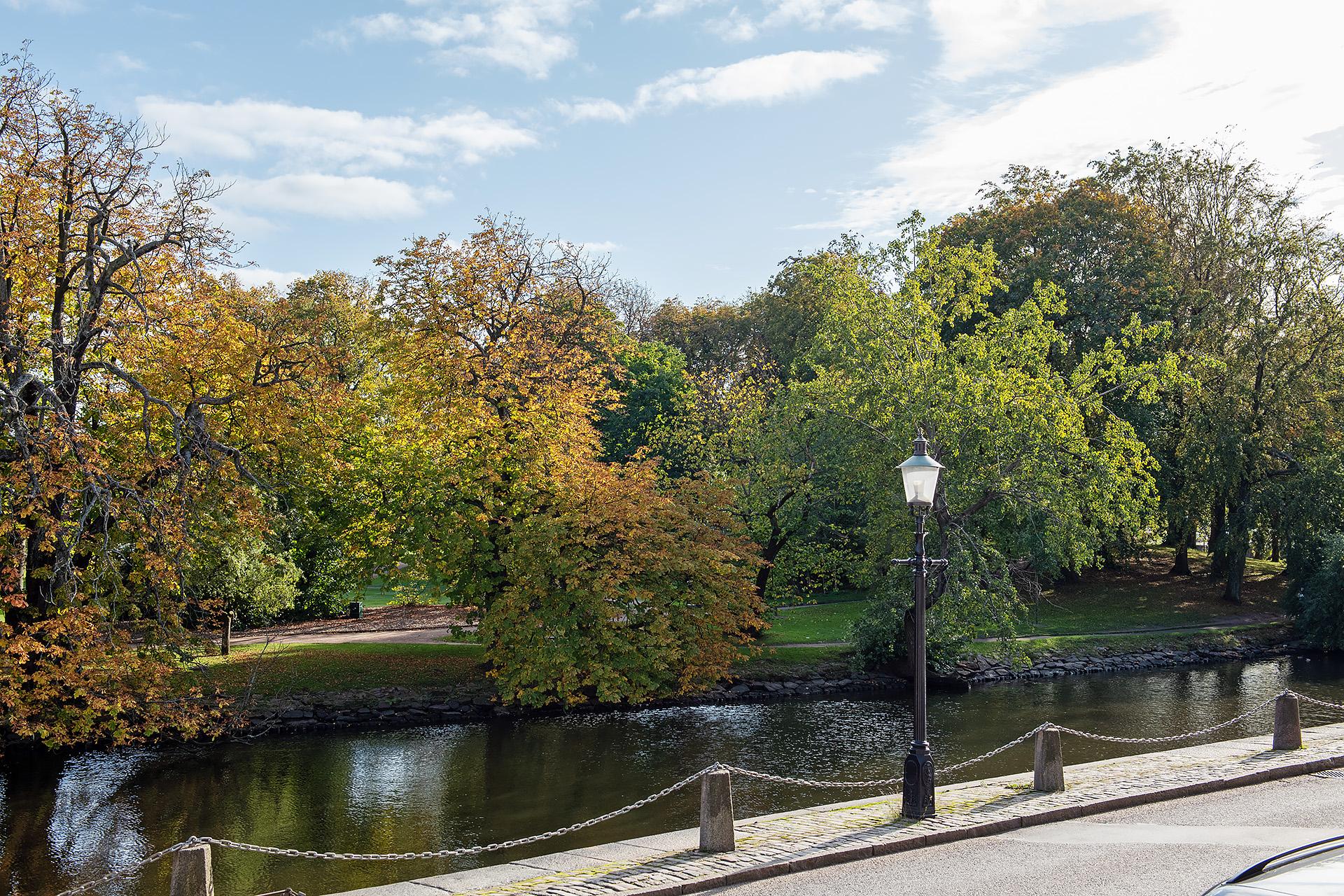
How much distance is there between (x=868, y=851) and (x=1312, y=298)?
3871 centimetres

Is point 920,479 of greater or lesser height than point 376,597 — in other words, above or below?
above

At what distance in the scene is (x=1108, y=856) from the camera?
36.3 feet

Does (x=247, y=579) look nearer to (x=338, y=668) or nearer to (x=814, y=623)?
(x=338, y=668)

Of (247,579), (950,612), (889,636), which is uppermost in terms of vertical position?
(247,579)

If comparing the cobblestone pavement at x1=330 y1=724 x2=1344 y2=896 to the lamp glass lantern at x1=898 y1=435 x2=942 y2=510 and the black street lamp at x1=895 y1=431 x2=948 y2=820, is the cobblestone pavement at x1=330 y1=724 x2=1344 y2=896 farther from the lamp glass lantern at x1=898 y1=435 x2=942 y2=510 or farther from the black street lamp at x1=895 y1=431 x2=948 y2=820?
the lamp glass lantern at x1=898 y1=435 x2=942 y2=510

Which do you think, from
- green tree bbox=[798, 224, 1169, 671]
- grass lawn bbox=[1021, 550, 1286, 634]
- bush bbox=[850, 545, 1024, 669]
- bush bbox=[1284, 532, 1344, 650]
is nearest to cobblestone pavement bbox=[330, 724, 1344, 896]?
bush bbox=[850, 545, 1024, 669]

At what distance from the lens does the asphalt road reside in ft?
33.0

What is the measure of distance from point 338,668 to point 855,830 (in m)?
18.6

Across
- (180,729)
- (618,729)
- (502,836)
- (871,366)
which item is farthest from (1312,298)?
(180,729)

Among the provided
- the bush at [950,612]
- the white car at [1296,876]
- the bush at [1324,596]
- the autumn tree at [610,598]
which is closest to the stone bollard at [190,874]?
the white car at [1296,876]

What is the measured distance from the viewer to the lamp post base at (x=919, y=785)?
13.0 meters

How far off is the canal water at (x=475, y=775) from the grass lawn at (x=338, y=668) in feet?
7.92

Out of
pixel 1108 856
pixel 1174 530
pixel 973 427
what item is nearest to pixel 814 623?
pixel 973 427

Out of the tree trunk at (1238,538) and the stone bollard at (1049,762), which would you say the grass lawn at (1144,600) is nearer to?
the tree trunk at (1238,538)
